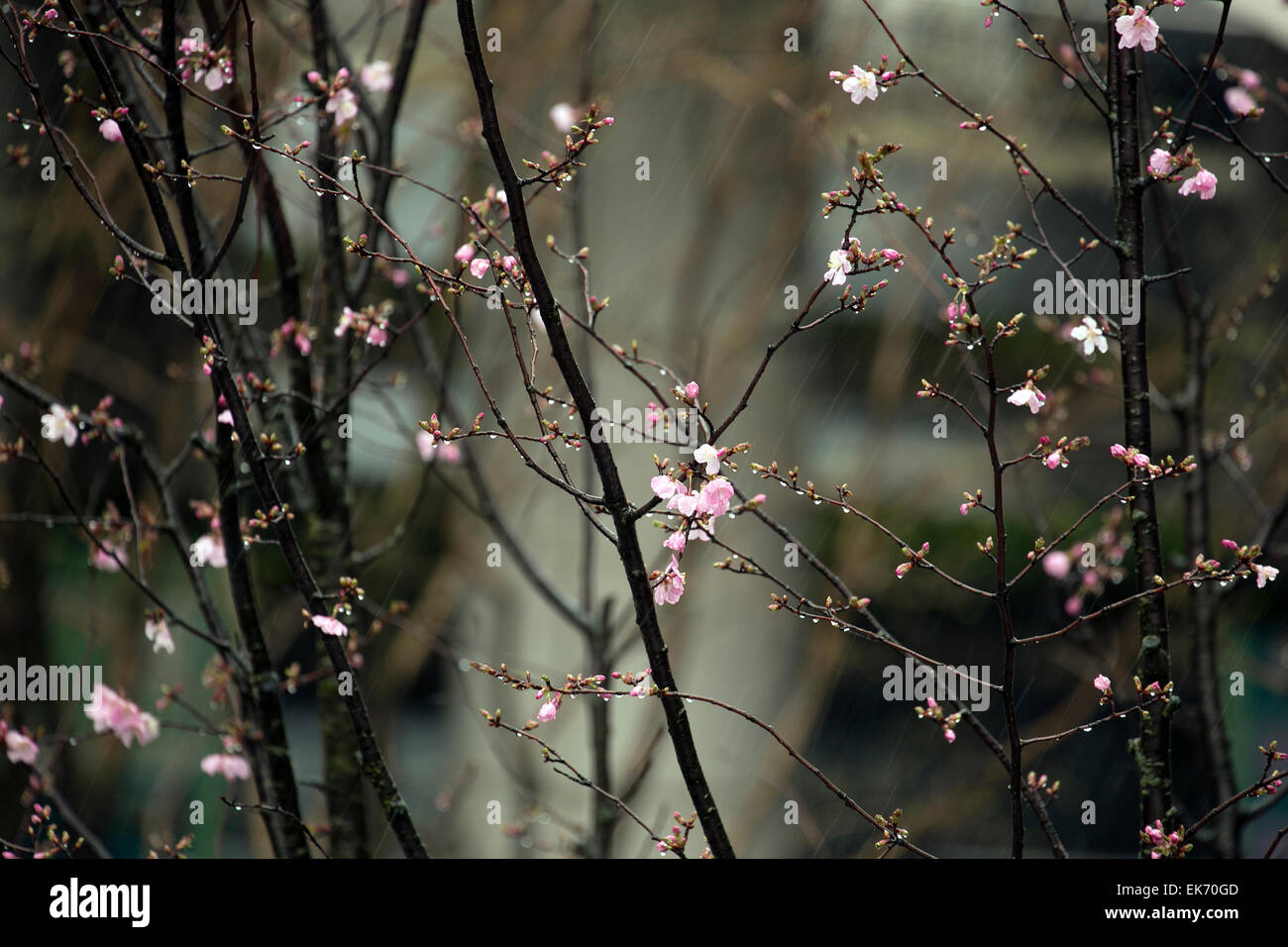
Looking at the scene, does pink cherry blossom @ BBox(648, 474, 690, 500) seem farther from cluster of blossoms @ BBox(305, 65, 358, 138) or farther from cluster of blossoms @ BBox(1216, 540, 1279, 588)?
cluster of blossoms @ BBox(305, 65, 358, 138)

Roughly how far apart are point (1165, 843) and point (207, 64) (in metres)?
2.39

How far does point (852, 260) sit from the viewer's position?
5.62ft

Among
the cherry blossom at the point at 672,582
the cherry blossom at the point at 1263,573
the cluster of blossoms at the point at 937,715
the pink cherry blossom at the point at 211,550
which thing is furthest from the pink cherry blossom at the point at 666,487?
the pink cherry blossom at the point at 211,550

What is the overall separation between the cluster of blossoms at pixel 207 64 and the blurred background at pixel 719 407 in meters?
2.71

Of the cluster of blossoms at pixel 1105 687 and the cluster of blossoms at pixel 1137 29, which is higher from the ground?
the cluster of blossoms at pixel 1137 29

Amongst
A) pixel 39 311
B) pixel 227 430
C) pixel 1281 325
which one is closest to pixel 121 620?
pixel 39 311

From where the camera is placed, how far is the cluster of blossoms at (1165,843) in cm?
172

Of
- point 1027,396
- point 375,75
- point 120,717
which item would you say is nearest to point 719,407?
point 375,75

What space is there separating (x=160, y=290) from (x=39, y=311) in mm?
4329

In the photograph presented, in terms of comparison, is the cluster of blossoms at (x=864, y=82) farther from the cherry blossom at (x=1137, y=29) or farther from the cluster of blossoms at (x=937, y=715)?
the cluster of blossoms at (x=937, y=715)

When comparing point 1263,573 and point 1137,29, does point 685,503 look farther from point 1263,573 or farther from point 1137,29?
point 1137,29
